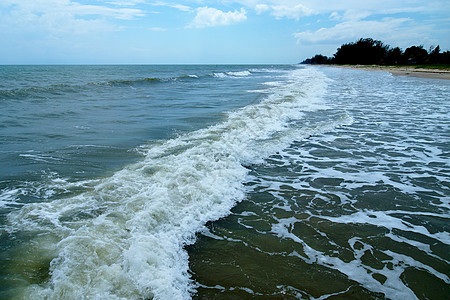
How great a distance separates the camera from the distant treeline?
76375mm

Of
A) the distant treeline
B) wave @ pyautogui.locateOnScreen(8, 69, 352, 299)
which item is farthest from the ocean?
the distant treeline

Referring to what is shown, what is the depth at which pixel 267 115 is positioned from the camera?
37.1 ft

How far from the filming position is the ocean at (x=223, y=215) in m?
2.73

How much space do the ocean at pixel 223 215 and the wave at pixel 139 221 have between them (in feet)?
0.06

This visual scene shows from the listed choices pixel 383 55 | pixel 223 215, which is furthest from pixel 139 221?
pixel 383 55

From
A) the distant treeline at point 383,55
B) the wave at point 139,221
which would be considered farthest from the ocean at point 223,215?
the distant treeline at point 383,55

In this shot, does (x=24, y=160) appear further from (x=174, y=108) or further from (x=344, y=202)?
(x=174, y=108)

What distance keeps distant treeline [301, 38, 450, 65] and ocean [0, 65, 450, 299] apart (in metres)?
79.8

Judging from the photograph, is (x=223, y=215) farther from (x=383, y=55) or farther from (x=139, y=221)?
(x=383, y=55)

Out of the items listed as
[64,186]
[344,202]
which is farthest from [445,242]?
[64,186]

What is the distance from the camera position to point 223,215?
411 cm

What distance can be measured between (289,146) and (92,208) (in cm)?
537

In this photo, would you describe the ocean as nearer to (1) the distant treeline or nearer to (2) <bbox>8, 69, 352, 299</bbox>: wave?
(2) <bbox>8, 69, 352, 299</bbox>: wave

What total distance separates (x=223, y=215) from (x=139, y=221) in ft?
4.11
